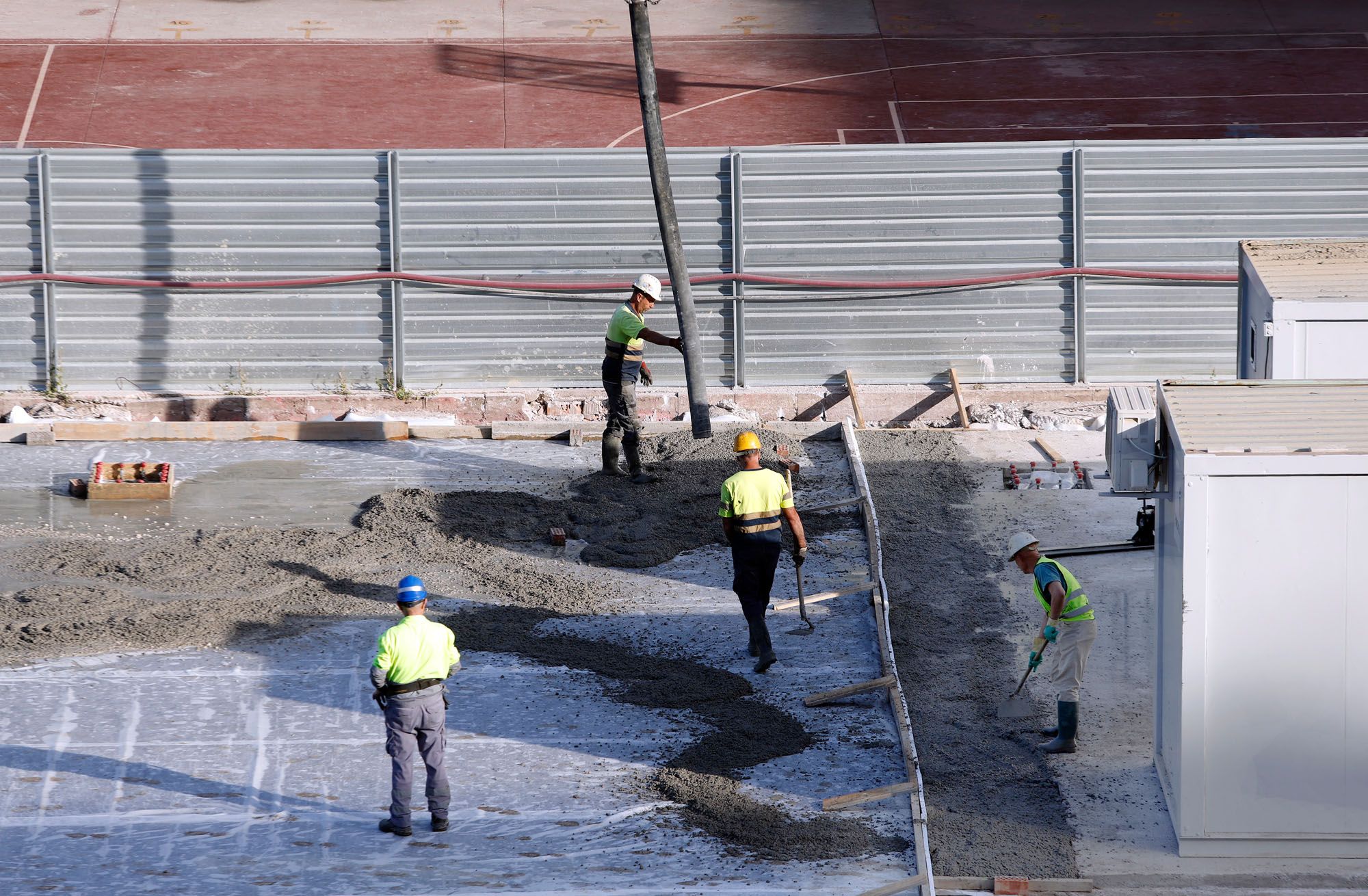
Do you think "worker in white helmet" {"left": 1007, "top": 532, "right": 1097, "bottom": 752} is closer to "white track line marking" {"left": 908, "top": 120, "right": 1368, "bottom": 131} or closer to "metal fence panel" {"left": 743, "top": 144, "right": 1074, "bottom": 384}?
"metal fence panel" {"left": 743, "top": 144, "right": 1074, "bottom": 384}

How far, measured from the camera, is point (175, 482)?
49.5ft

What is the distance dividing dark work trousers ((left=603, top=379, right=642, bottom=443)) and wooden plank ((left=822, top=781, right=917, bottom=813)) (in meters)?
6.33

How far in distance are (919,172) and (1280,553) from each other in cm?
987

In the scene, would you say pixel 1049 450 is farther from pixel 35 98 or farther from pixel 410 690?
pixel 35 98

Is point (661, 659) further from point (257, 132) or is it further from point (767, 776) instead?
point (257, 132)

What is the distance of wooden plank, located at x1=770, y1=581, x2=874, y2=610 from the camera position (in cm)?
1212

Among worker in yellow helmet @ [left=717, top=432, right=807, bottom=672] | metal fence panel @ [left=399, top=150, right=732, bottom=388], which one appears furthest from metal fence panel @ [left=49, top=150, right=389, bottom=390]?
worker in yellow helmet @ [left=717, top=432, right=807, bottom=672]

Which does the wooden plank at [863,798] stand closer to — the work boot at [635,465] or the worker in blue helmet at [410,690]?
the worker in blue helmet at [410,690]

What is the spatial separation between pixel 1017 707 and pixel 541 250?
8915 millimetres

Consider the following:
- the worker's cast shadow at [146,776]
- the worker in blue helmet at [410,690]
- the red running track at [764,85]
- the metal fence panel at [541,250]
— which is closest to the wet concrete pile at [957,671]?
the worker in blue helmet at [410,690]

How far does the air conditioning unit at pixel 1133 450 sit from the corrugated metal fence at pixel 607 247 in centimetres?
829

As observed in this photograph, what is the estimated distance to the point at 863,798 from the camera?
923cm

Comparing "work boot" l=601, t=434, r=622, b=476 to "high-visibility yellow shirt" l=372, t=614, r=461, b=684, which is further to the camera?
"work boot" l=601, t=434, r=622, b=476

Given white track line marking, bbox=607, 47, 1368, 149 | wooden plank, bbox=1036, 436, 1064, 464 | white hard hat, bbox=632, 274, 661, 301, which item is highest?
white track line marking, bbox=607, 47, 1368, 149
